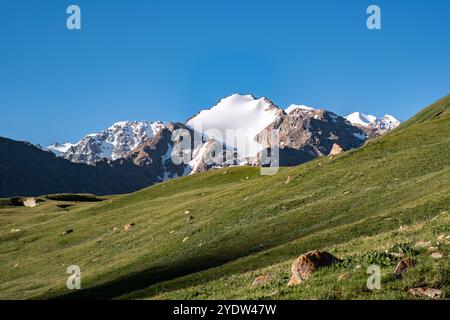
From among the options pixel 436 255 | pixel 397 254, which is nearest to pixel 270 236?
pixel 397 254

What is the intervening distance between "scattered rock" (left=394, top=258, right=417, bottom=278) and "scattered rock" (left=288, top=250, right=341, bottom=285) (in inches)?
136

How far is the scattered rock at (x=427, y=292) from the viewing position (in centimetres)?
1473

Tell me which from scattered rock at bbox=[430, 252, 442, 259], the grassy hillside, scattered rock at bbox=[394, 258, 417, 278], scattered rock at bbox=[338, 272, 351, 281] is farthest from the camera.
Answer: the grassy hillside

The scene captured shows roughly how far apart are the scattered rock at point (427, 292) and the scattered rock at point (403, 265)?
147cm

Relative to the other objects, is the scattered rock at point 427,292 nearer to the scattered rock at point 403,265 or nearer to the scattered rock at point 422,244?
the scattered rock at point 403,265

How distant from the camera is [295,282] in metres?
19.1

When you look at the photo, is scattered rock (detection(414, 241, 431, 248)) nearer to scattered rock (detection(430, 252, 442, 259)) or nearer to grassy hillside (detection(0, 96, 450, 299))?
grassy hillside (detection(0, 96, 450, 299))

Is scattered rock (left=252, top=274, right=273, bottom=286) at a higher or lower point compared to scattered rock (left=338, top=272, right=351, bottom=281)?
lower

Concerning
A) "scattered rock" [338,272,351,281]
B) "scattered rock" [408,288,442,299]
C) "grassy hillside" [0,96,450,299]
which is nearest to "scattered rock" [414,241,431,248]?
"grassy hillside" [0,96,450,299]

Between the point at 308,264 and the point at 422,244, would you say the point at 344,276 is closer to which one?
the point at 308,264

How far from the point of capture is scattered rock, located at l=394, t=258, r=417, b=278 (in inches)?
658

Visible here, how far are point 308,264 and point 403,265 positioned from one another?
388 centimetres

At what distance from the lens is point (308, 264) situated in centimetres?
1986
